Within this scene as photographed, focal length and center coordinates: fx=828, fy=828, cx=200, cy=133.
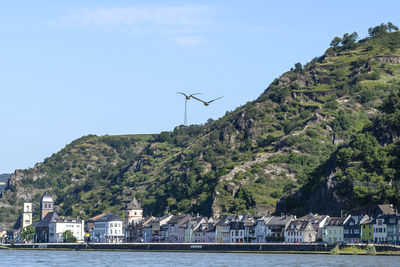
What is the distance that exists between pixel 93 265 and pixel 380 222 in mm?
59965

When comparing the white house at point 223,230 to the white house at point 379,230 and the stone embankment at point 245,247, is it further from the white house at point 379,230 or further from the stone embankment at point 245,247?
the white house at point 379,230

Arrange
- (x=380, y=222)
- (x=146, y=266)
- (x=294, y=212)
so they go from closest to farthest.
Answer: (x=146, y=266) → (x=380, y=222) → (x=294, y=212)

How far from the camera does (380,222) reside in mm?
154250

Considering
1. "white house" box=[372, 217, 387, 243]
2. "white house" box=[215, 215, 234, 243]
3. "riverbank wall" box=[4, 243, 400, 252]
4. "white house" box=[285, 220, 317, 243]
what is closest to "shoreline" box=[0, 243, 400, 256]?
"riverbank wall" box=[4, 243, 400, 252]

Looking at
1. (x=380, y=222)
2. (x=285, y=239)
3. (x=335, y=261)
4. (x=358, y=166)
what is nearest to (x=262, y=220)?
(x=285, y=239)

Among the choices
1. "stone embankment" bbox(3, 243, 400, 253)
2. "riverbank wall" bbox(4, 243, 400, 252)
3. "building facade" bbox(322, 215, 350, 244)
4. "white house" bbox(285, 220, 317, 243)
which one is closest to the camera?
"riverbank wall" bbox(4, 243, 400, 252)

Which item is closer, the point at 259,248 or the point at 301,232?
the point at 259,248

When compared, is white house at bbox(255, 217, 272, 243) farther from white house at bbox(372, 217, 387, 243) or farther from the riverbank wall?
white house at bbox(372, 217, 387, 243)

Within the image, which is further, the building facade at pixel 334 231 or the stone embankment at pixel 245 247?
the building facade at pixel 334 231

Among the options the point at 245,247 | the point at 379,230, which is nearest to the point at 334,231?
the point at 379,230

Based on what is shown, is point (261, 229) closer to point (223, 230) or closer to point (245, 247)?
point (223, 230)

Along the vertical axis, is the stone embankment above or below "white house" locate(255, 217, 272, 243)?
below

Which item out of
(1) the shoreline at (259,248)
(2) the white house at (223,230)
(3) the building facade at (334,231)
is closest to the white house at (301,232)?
(3) the building facade at (334,231)

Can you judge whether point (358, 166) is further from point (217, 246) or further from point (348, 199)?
point (217, 246)
